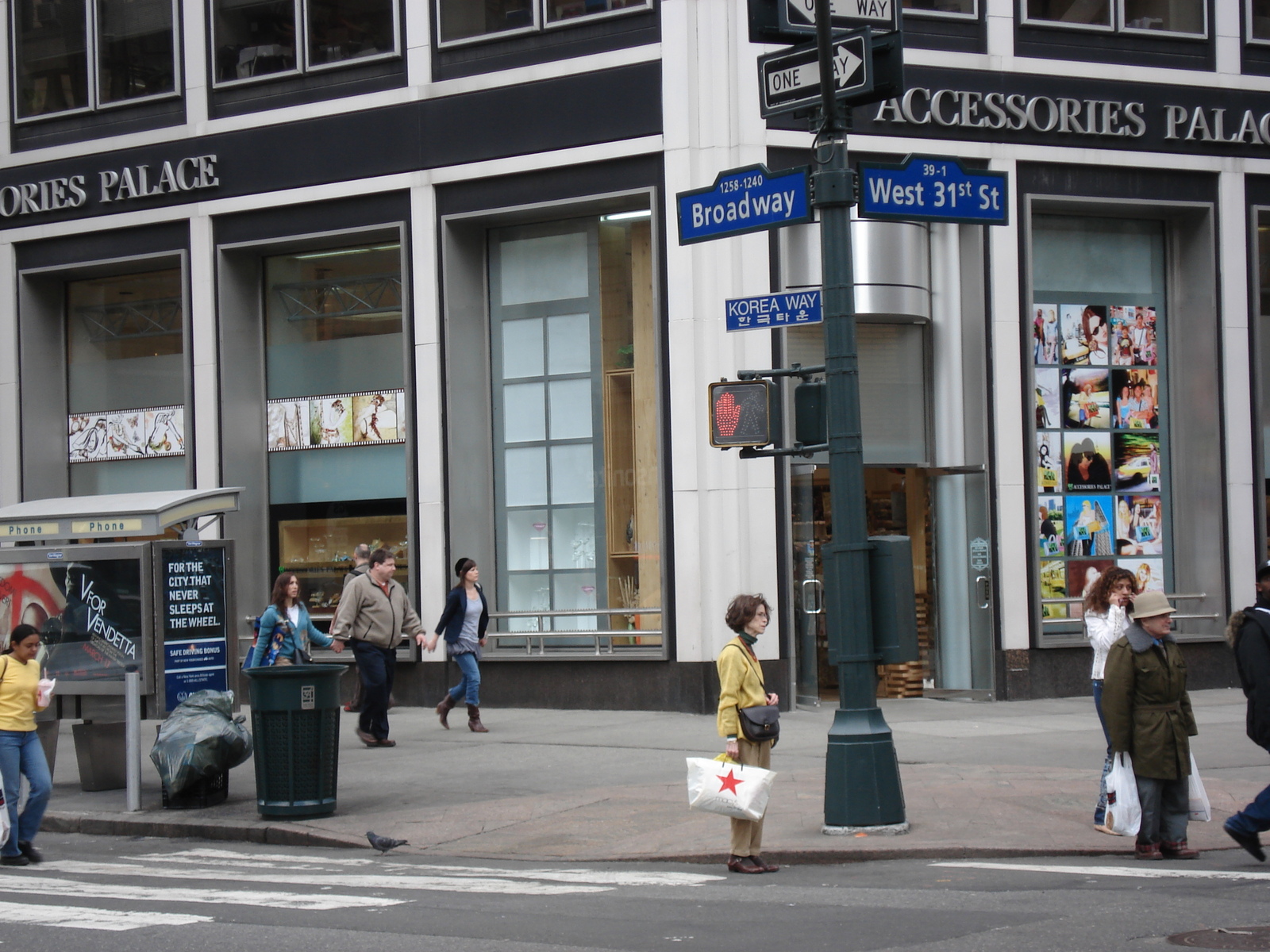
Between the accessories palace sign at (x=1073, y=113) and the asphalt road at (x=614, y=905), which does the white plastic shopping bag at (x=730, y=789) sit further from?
the accessories palace sign at (x=1073, y=113)

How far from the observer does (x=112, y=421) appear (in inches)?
814

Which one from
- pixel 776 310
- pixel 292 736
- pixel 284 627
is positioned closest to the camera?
pixel 776 310

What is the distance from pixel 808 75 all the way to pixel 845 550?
312cm

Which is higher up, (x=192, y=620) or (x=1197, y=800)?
(x=192, y=620)

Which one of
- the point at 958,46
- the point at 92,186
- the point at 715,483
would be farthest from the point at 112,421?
the point at 958,46

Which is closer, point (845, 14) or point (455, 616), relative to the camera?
point (845, 14)

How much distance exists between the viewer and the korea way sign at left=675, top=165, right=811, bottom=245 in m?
9.94

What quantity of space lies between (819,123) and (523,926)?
18.1ft

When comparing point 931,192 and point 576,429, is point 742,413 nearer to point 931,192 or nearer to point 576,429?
point 931,192

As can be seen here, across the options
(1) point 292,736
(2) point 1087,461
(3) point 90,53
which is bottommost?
(1) point 292,736

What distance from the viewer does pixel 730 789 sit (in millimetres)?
8305

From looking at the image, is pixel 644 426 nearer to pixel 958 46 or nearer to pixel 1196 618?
pixel 958 46

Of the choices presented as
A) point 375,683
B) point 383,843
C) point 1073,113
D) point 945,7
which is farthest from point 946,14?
point 383,843

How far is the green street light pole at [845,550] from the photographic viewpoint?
31.0ft
